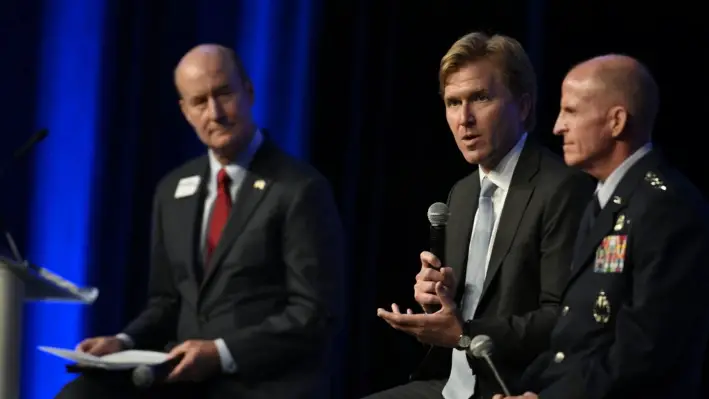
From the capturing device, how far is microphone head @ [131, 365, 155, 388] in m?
2.91

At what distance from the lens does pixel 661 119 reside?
3.22 metres

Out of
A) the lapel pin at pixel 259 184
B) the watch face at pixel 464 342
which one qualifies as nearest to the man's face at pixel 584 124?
the watch face at pixel 464 342

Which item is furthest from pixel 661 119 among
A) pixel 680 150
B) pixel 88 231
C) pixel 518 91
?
pixel 88 231

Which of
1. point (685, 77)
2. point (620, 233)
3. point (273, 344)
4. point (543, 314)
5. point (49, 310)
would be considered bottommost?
point (49, 310)

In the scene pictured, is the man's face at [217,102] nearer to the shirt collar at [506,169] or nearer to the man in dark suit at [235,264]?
the man in dark suit at [235,264]

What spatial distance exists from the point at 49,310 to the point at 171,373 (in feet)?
5.14

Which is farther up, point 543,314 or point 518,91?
point 518,91

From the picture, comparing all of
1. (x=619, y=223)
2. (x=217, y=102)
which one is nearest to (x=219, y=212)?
(x=217, y=102)

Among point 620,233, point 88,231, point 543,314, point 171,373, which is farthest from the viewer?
point 88,231

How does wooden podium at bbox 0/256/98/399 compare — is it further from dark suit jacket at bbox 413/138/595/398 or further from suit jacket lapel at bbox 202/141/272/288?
dark suit jacket at bbox 413/138/595/398

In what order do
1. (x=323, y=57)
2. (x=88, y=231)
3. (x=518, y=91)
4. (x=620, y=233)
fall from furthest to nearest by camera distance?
(x=88, y=231), (x=323, y=57), (x=518, y=91), (x=620, y=233)

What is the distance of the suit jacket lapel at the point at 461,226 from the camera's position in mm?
2670

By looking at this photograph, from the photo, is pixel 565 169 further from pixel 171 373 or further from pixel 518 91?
pixel 171 373

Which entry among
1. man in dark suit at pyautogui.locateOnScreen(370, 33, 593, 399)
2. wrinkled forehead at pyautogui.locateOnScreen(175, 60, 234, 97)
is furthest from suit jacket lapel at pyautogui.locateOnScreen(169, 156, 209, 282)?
man in dark suit at pyautogui.locateOnScreen(370, 33, 593, 399)
